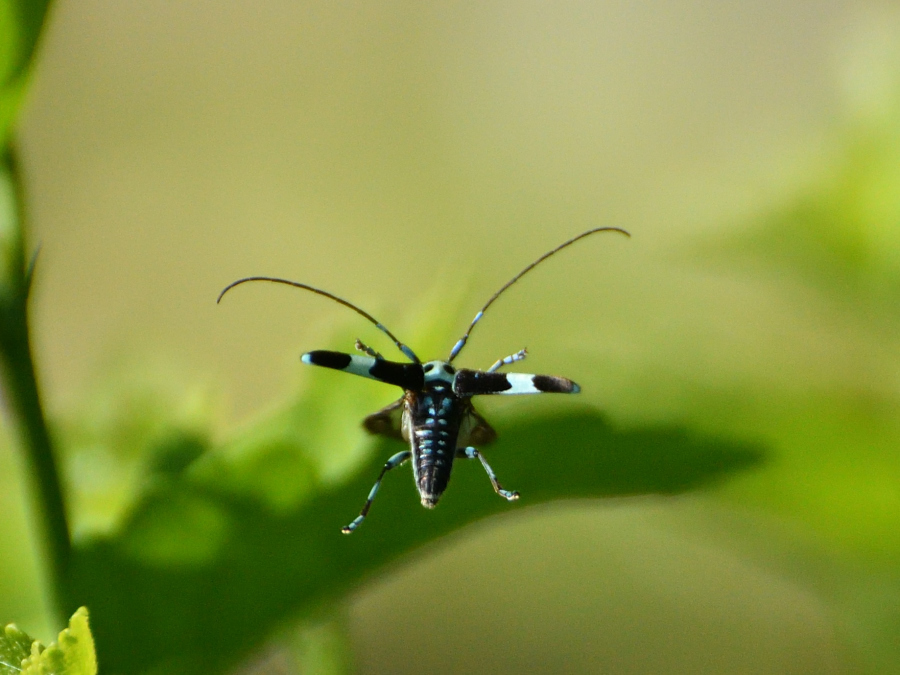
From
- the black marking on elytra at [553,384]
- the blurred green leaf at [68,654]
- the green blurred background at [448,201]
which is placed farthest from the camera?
the green blurred background at [448,201]

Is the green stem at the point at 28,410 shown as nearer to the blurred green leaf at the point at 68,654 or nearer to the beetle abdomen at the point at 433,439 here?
the blurred green leaf at the point at 68,654

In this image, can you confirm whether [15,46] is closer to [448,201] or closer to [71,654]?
[71,654]

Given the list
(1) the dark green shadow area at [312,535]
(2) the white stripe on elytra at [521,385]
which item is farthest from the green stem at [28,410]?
(2) the white stripe on elytra at [521,385]

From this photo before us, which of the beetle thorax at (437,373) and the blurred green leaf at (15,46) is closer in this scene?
the blurred green leaf at (15,46)

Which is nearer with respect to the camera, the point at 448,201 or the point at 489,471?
the point at 489,471

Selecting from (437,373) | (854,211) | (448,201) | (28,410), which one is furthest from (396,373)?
(448,201)

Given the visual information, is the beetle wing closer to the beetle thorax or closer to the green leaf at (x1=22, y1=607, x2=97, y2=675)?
the beetle thorax
